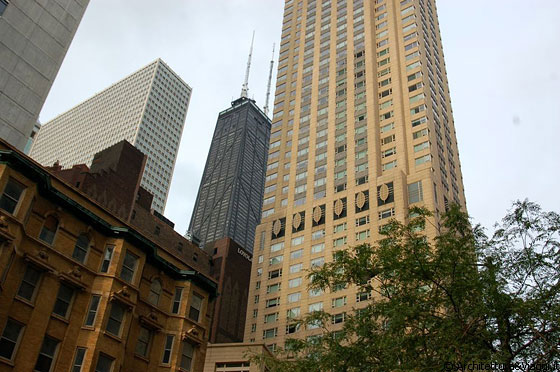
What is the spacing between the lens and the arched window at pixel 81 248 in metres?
30.1

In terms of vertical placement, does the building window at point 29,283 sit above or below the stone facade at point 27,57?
below

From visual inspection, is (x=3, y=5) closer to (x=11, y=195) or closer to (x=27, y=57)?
(x=27, y=57)

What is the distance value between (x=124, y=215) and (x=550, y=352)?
7440 cm

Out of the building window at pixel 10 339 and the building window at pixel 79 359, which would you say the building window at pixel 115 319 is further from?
the building window at pixel 10 339

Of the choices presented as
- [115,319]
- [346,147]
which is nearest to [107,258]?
[115,319]

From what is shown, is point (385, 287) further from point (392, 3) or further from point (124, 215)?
point (392, 3)

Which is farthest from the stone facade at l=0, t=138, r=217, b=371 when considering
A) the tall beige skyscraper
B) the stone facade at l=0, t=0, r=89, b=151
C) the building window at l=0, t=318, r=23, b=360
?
the tall beige skyscraper

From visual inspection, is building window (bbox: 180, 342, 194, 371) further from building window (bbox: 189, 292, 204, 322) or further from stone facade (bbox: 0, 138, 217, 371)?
building window (bbox: 189, 292, 204, 322)

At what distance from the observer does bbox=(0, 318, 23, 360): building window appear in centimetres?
2506

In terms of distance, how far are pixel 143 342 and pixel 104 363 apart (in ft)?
12.7

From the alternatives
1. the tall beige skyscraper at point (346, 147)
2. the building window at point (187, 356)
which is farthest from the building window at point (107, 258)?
the tall beige skyscraper at point (346, 147)

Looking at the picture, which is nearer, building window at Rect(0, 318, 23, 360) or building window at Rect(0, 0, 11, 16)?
building window at Rect(0, 318, 23, 360)

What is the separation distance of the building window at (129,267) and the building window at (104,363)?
4586mm

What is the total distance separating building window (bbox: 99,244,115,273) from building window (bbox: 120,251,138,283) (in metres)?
0.90
